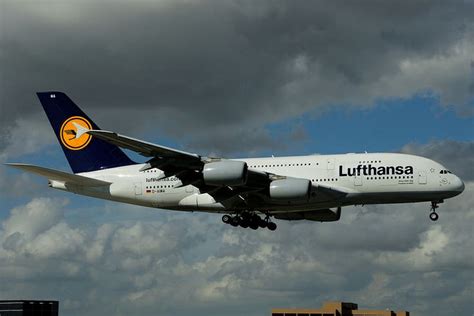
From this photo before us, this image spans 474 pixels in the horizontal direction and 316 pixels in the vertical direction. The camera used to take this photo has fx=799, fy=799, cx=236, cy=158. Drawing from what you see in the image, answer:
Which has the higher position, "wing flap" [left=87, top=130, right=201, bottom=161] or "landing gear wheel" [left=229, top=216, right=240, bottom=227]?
"wing flap" [left=87, top=130, right=201, bottom=161]

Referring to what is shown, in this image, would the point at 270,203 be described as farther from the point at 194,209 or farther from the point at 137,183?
the point at 137,183

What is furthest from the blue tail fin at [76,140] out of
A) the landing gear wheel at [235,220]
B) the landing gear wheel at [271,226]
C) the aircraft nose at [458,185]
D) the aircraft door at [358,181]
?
the aircraft nose at [458,185]

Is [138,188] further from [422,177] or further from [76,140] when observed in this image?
[422,177]

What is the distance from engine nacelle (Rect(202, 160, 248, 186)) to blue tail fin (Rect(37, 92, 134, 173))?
13.1 metres

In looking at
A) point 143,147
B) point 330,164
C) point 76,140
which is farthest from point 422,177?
point 76,140

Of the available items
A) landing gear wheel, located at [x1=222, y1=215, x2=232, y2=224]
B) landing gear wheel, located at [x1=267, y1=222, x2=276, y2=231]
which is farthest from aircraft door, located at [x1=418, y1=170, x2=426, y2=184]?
landing gear wheel, located at [x1=222, y1=215, x2=232, y2=224]

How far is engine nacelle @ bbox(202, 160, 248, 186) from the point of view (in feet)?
197

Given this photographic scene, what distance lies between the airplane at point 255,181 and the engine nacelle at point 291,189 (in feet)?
0.25

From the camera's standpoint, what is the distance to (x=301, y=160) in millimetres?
65438

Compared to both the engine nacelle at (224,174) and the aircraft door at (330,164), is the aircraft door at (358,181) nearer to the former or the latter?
the aircraft door at (330,164)

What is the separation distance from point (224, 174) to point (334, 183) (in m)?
9.23

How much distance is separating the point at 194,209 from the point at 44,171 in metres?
12.8

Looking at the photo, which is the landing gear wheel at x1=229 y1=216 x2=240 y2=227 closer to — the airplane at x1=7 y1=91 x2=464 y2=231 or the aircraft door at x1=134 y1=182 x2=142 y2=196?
the airplane at x1=7 y1=91 x2=464 y2=231

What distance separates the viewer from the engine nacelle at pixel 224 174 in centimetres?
6003
